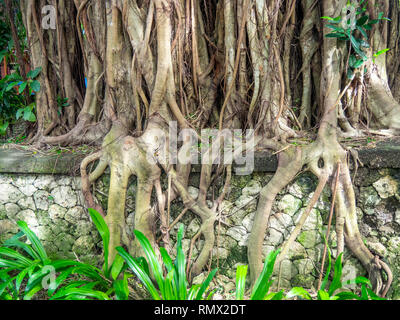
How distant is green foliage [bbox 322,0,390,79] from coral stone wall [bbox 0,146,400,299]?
0.77 meters

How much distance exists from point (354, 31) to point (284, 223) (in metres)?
1.40

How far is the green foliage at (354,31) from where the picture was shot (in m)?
1.94

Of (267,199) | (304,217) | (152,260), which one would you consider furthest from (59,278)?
(304,217)

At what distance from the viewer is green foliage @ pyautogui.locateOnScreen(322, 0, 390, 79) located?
6.38 feet

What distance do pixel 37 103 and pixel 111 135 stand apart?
42.2 inches

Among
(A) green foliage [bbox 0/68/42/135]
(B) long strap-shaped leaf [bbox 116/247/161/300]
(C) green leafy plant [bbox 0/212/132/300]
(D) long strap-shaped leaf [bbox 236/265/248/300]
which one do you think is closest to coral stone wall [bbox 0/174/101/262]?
(C) green leafy plant [bbox 0/212/132/300]

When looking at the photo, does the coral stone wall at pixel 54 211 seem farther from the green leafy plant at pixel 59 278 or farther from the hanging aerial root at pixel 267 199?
the hanging aerial root at pixel 267 199

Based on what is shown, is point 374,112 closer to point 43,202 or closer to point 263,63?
point 263,63

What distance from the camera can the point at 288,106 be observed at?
2.23 metres

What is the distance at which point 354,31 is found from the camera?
203 centimetres

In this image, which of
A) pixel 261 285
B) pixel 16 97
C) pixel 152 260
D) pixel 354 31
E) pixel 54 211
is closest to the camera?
pixel 261 285

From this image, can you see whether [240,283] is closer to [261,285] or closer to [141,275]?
[261,285]

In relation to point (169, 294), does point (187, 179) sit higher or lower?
higher
